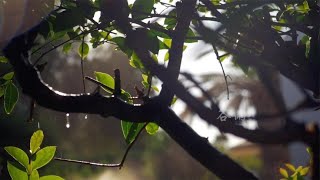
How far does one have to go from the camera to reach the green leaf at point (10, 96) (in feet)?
1.46

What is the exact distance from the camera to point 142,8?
0.44 metres

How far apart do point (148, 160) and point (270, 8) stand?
4.00 m

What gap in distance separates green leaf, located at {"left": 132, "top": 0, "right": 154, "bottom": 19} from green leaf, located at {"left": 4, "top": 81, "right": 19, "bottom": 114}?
133 millimetres

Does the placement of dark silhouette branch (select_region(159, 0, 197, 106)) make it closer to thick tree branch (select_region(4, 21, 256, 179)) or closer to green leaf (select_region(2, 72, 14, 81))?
thick tree branch (select_region(4, 21, 256, 179))

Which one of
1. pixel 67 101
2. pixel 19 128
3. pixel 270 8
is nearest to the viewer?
pixel 67 101

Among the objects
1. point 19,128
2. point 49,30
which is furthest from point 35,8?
point 19,128

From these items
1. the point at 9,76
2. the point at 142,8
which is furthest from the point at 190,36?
the point at 9,76

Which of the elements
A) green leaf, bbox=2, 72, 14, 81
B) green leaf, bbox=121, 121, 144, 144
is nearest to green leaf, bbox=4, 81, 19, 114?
green leaf, bbox=2, 72, 14, 81

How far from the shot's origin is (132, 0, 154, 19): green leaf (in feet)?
1.45

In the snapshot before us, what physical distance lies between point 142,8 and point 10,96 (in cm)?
15

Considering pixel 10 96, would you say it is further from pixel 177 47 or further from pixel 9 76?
pixel 177 47

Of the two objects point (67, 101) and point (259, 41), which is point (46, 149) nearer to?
point (67, 101)

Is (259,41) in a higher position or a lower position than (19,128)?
higher

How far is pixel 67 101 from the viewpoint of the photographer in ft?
1.00
